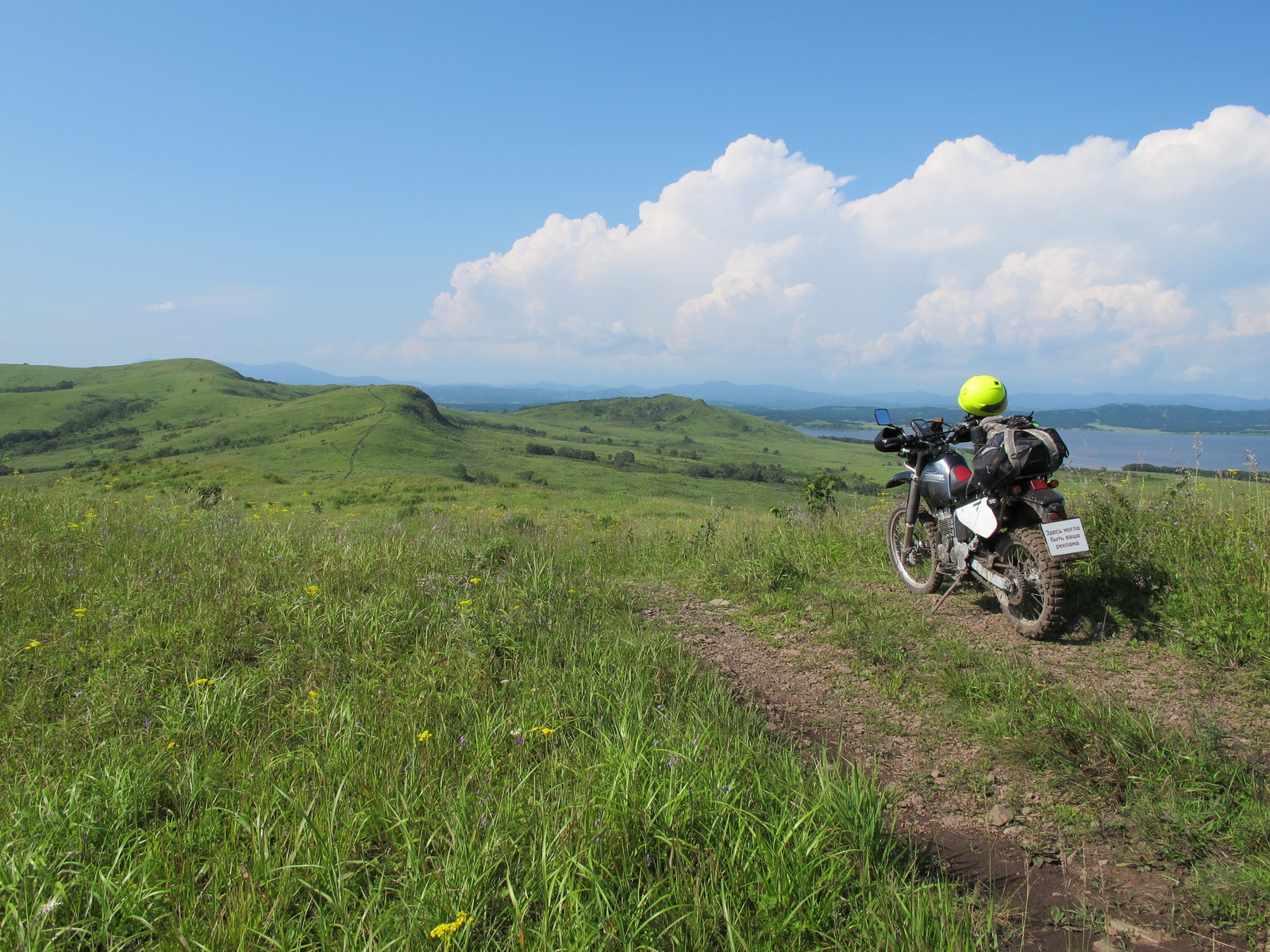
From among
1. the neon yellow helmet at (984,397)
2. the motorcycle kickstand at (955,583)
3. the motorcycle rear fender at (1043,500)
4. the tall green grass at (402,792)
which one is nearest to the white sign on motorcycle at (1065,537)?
the motorcycle rear fender at (1043,500)

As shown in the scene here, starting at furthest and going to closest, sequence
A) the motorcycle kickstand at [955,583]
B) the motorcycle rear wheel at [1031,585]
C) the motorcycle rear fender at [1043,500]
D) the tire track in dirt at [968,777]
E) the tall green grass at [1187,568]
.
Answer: the motorcycle kickstand at [955,583], the motorcycle rear fender at [1043,500], the motorcycle rear wheel at [1031,585], the tall green grass at [1187,568], the tire track in dirt at [968,777]

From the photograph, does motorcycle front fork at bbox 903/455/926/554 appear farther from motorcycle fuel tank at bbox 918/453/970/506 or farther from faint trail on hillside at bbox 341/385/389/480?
faint trail on hillside at bbox 341/385/389/480

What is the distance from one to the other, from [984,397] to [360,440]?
80.6 m

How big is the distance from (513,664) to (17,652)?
3179 millimetres

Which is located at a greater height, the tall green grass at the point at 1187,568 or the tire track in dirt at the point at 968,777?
the tall green grass at the point at 1187,568

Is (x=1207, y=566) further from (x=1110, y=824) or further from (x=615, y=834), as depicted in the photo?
(x=615, y=834)

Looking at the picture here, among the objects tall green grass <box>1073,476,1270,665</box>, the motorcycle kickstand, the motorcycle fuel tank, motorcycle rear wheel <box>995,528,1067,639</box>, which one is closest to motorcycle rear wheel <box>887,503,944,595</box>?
the motorcycle fuel tank

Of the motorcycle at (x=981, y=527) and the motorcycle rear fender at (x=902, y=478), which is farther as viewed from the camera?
the motorcycle rear fender at (x=902, y=478)

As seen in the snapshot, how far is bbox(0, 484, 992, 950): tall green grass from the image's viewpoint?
2.11 metres

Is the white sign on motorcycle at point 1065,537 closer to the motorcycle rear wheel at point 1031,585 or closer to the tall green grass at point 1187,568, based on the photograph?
the motorcycle rear wheel at point 1031,585

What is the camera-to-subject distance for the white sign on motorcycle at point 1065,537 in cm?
468

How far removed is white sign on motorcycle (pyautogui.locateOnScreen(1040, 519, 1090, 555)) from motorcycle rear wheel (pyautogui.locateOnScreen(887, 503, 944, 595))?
4.98 ft

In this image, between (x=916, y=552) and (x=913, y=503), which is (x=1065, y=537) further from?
(x=916, y=552)

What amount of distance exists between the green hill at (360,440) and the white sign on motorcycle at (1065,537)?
39155mm
